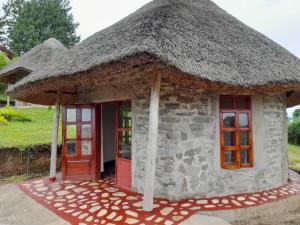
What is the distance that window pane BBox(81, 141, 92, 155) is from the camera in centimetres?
660

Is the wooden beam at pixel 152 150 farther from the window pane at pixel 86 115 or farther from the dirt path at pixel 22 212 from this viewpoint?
the window pane at pixel 86 115

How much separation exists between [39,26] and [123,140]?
25.6 metres

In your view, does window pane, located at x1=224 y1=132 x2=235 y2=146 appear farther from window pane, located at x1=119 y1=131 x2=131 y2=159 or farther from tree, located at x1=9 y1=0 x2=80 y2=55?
tree, located at x1=9 y1=0 x2=80 y2=55

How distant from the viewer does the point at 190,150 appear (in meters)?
4.96

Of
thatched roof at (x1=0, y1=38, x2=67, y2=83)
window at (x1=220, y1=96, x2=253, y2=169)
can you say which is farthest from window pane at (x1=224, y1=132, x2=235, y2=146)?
thatched roof at (x1=0, y1=38, x2=67, y2=83)

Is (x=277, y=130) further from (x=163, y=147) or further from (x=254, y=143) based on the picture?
(x=163, y=147)

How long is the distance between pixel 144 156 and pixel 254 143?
8.33 feet

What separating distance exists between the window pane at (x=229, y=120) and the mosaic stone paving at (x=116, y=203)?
1.50 meters

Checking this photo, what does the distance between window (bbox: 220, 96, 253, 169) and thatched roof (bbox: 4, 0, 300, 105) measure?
2.89 feet

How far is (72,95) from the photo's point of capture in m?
7.29

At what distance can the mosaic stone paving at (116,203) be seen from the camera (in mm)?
4113

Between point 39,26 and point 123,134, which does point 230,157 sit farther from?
point 39,26

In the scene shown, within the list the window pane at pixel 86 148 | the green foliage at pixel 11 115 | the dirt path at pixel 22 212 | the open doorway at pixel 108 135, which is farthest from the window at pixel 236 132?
the green foliage at pixel 11 115

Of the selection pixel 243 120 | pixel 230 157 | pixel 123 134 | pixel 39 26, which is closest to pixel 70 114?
pixel 123 134
